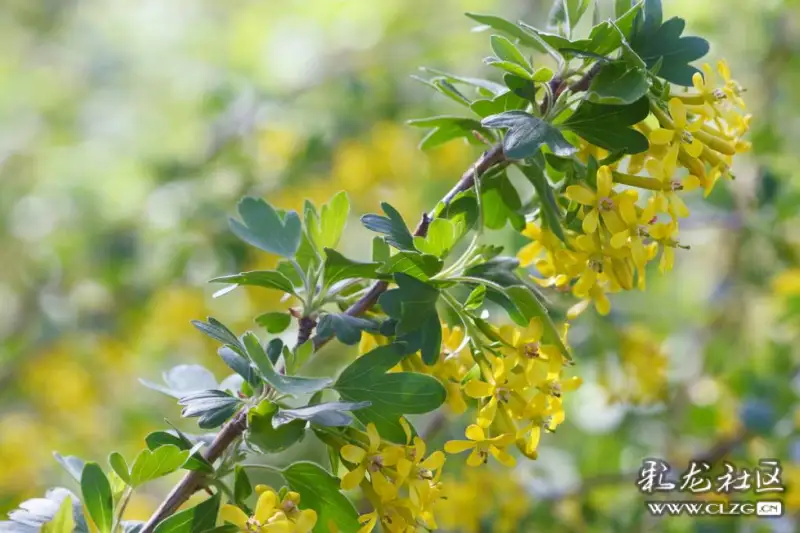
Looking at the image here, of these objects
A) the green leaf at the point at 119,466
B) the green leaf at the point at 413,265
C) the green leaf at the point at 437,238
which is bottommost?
the green leaf at the point at 119,466

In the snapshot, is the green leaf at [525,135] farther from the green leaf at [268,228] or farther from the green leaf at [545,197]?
the green leaf at [268,228]

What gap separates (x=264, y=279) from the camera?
717 millimetres

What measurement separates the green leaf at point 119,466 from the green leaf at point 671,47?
0.57 meters

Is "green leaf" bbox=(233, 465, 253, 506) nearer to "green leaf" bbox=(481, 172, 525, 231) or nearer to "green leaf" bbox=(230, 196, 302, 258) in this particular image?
"green leaf" bbox=(230, 196, 302, 258)

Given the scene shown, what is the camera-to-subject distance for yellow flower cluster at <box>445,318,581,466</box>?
2.30ft

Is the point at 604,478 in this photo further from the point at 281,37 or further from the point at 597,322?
the point at 281,37

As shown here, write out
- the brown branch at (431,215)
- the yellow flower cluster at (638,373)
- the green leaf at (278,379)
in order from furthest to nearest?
the yellow flower cluster at (638,373) → the brown branch at (431,215) → the green leaf at (278,379)

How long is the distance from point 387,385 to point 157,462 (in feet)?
0.66

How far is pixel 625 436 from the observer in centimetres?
157

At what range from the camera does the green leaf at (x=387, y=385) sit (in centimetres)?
68

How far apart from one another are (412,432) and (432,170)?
1.42 metres

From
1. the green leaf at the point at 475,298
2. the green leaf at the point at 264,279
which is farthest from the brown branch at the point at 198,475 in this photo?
the green leaf at the point at 475,298

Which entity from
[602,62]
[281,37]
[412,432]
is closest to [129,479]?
[412,432]

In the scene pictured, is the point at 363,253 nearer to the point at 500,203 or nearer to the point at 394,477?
the point at 500,203
